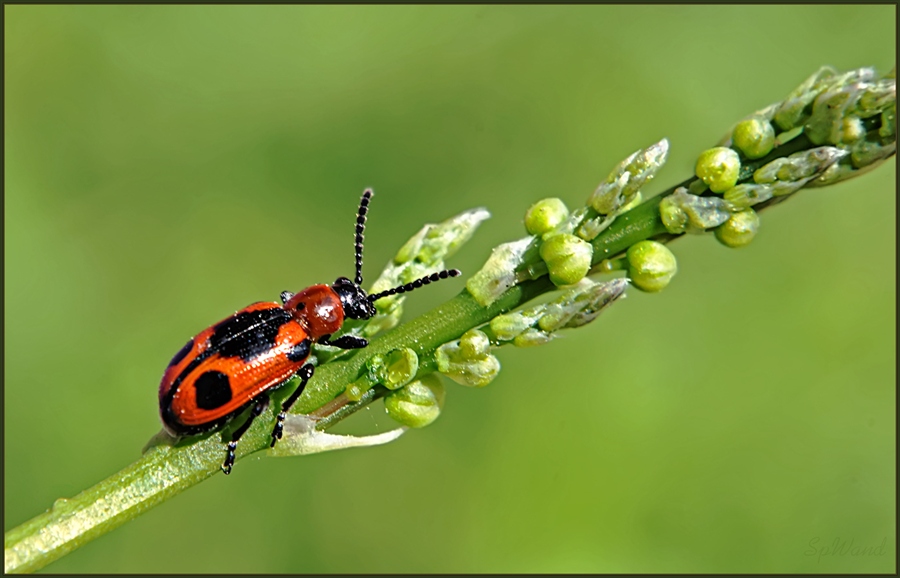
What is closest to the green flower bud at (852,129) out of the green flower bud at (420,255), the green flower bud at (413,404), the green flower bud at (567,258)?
the green flower bud at (567,258)

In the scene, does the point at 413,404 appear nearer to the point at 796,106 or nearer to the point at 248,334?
the point at 248,334

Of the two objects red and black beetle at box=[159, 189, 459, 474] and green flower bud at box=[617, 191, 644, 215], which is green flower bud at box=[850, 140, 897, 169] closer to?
green flower bud at box=[617, 191, 644, 215]

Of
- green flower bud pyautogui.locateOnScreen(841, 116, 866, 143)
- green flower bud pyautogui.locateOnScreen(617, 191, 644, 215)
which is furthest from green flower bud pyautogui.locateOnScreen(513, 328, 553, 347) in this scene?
green flower bud pyautogui.locateOnScreen(841, 116, 866, 143)

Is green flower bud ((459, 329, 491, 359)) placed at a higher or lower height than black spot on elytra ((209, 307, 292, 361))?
lower

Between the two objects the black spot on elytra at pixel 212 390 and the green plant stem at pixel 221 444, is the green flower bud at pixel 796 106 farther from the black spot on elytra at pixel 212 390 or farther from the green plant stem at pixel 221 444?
the black spot on elytra at pixel 212 390

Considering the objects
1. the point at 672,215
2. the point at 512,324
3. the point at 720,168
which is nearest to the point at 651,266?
the point at 672,215

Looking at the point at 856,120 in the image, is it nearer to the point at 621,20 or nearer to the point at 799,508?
the point at 799,508

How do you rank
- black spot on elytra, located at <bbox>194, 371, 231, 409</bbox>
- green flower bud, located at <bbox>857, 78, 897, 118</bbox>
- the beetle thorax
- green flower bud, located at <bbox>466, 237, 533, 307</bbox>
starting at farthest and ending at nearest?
the beetle thorax < black spot on elytra, located at <bbox>194, 371, 231, 409</bbox> < green flower bud, located at <bbox>466, 237, 533, 307</bbox> < green flower bud, located at <bbox>857, 78, 897, 118</bbox>
